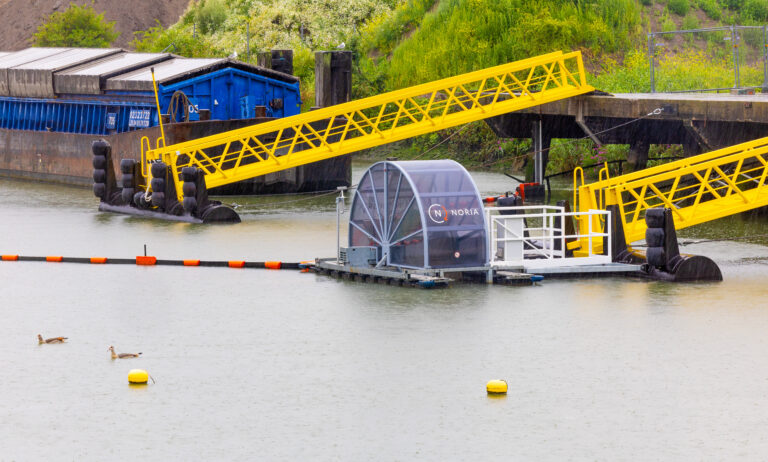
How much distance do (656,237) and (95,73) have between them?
105 feet

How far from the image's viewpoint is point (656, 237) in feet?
78.1

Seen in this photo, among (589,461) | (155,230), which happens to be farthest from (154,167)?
(589,461)

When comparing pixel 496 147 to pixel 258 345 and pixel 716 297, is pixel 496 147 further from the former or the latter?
pixel 258 345

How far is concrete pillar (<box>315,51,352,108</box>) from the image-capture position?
48531mm

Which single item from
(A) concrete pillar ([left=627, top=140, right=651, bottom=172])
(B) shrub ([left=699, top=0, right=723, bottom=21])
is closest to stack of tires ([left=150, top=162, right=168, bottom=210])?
(A) concrete pillar ([left=627, top=140, right=651, bottom=172])

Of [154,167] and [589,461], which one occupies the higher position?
[154,167]

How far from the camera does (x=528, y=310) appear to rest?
21031mm

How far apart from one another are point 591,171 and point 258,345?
3360 centimetres

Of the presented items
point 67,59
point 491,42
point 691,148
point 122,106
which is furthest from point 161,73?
point 691,148

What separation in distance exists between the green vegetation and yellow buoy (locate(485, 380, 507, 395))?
103374 mm

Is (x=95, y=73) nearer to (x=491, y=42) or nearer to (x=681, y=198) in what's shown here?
(x=491, y=42)

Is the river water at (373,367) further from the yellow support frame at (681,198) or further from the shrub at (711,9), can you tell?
the shrub at (711,9)

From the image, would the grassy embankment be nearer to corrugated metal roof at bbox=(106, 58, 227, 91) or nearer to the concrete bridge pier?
the concrete bridge pier

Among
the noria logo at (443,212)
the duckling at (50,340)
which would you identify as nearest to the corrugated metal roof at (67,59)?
the noria logo at (443,212)
